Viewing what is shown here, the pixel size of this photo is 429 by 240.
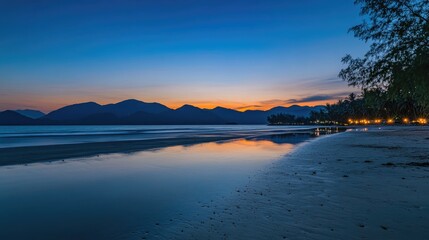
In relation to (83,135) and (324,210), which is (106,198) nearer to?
(324,210)

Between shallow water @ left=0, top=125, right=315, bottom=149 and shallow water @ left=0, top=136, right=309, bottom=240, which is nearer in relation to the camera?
shallow water @ left=0, top=136, right=309, bottom=240

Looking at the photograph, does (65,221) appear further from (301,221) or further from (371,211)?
(371,211)

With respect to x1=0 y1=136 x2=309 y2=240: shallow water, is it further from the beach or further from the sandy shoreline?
the sandy shoreline

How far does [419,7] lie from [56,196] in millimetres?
15917

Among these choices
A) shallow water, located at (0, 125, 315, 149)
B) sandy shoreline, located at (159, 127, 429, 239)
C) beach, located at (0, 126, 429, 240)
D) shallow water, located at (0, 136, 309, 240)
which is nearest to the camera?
sandy shoreline, located at (159, 127, 429, 239)

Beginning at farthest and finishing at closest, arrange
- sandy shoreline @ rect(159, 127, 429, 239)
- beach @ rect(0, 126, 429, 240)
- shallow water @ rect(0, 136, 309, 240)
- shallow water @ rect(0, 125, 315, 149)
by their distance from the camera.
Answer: shallow water @ rect(0, 125, 315, 149), shallow water @ rect(0, 136, 309, 240), beach @ rect(0, 126, 429, 240), sandy shoreline @ rect(159, 127, 429, 239)

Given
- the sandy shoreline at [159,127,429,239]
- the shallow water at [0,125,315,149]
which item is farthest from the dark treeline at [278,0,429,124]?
the shallow water at [0,125,315,149]

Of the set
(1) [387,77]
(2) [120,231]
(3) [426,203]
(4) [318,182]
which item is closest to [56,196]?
(2) [120,231]

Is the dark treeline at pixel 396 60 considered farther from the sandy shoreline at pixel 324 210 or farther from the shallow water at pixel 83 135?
the shallow water at pixel 83 135

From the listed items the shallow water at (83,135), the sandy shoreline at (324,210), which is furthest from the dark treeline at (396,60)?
the shallow water at (83,135)

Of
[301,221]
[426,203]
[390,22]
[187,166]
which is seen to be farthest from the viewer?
[187,166]

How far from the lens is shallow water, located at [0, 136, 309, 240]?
6684mm

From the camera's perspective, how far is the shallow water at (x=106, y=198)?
6684 mm

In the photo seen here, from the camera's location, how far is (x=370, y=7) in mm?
11055
